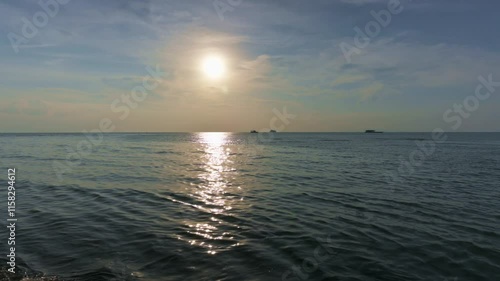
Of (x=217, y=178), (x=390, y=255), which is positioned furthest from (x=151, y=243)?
(x=217, y=178)

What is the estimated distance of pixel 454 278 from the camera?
1007 cm

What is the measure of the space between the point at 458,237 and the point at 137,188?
853 inches

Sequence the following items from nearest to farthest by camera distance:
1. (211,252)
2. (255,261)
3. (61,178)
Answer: (255,261) → (211,252) → (61,178)

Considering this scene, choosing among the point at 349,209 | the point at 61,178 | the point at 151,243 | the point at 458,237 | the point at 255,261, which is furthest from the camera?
the point at 61,178

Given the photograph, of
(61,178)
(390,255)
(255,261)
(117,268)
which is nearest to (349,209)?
(390,255)

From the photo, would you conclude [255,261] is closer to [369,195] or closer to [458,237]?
[458,237]

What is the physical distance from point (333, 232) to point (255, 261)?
503cm

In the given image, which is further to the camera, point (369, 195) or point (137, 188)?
point (137, 188)

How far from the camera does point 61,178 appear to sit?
1145 inches

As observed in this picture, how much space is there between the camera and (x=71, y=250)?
11289 mm

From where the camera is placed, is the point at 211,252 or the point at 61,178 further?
the point at 61,178

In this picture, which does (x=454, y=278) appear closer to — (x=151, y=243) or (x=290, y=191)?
(x=151, y=243)

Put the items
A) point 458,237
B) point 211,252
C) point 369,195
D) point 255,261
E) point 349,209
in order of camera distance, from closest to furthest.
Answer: point 255,261 < point 211,252 < point 458,237 < point 349,209 < point 369,195

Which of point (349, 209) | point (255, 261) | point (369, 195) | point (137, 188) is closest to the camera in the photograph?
point (255, 261)
